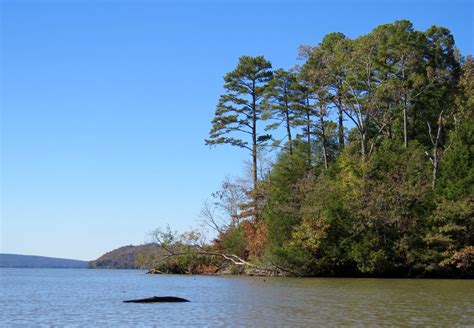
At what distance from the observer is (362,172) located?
42.1 metres

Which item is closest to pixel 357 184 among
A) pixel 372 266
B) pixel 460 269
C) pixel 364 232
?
pixel 364 232

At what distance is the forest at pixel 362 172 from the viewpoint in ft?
130

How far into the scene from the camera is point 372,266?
3912 cm

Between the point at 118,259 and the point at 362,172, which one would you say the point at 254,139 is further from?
the point at 118,259

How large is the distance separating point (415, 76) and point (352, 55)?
4968 millimetres

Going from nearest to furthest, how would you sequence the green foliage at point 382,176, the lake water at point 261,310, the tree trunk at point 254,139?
the lake water at point 261,310, the green foliage at point 382,176, the tree trunk at point 254,139

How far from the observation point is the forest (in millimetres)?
39500

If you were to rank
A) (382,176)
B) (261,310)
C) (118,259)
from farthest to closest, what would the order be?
(118,259) → (382,176) → (261,310)

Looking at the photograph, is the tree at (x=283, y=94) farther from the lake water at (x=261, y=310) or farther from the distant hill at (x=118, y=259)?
the distant hill at (x=118, y=259)

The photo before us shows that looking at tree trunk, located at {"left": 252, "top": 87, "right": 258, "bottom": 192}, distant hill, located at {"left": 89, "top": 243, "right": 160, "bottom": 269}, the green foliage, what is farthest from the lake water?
distant hill, located at {"left": 89, "top": 243, "right": 160, "bottom": 269}

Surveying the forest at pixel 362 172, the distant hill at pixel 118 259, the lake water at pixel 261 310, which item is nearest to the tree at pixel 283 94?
the forest at pixel 362 172

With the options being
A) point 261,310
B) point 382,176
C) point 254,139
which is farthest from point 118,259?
point 261,310

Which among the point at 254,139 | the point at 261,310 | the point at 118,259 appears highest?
the point at 254,139

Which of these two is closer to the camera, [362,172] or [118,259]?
[362,172]
